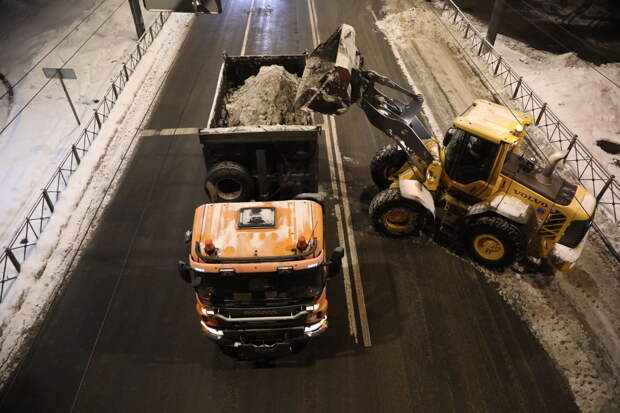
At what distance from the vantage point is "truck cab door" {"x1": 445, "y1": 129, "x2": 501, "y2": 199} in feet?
26.9

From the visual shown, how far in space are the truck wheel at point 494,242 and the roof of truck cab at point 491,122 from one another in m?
1.76

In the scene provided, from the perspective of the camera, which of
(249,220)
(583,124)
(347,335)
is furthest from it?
(583,124)

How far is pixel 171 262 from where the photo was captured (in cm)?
954

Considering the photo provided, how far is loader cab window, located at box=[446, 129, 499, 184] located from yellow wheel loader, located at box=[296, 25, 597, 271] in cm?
2

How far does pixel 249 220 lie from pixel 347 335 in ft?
10.2

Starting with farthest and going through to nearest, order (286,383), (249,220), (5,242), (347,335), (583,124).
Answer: (583,124) < (5,242) < (347,335) < (286,383) < (249,220)

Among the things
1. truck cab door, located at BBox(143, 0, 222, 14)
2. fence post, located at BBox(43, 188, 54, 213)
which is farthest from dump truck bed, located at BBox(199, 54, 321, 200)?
truck cab door, located at BBox(143, 0, 222, 14)

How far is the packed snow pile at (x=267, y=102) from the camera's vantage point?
10.2 metres

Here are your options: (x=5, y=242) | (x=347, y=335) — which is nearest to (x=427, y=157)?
(x=347, y=335)

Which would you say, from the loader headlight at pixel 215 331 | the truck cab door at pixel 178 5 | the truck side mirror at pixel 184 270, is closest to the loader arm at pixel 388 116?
the truck side mirror at pixel 184 270

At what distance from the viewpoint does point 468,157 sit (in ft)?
27.9

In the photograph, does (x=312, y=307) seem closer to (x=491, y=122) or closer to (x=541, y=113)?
(x=491, y=122)

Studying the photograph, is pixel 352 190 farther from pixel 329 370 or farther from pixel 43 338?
pixel 43 338

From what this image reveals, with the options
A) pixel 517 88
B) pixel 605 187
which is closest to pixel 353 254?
pixel 605 187
